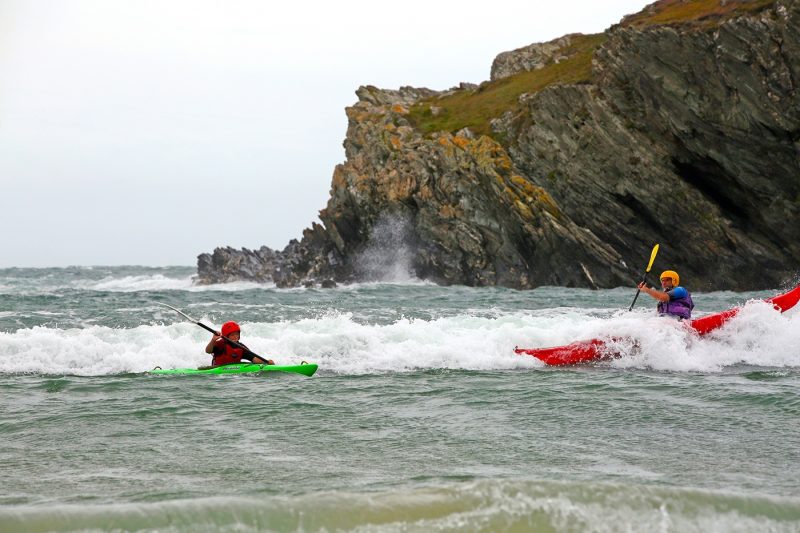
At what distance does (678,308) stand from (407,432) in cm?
725

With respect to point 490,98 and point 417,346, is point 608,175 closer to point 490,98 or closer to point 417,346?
point 490,98

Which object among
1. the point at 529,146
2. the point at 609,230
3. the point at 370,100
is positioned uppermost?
the point at 370,100

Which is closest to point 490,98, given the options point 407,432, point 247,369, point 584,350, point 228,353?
point 584,350

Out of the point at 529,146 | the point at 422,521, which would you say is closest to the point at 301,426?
the point at 422,521

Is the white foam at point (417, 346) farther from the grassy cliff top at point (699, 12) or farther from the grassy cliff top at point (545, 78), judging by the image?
the grassy cliff top at point (545, 78)

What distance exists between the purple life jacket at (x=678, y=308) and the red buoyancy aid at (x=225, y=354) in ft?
22.7

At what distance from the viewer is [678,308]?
46.3ft

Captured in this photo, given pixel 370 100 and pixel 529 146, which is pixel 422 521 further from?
pixel 370 100

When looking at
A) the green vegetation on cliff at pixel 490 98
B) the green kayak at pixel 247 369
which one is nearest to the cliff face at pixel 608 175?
the green vegetation on cliff at pixel 490 98

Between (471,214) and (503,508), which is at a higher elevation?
(471,214)

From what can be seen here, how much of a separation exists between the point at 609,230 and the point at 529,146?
228 inches

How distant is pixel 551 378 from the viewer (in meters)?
12.0

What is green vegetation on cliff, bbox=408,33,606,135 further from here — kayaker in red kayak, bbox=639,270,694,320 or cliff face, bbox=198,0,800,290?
kayaker in red kayak, bbox=639,270,694,320

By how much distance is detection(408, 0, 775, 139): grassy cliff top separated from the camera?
3109 cm
